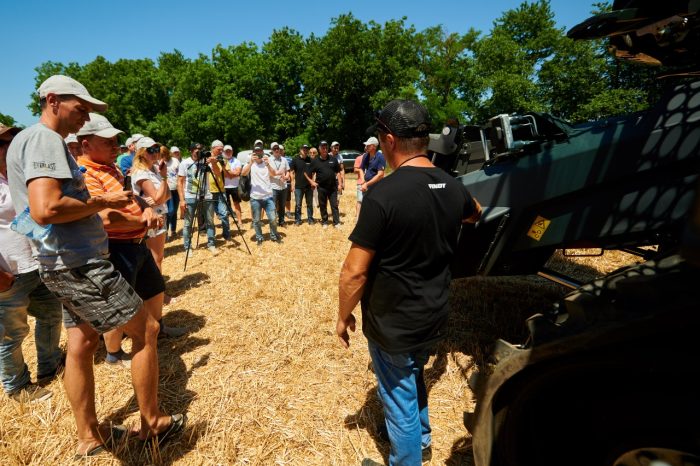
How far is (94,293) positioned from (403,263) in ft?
5.89

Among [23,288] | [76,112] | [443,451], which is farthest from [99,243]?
[443,451]

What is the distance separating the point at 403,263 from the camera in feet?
5.76

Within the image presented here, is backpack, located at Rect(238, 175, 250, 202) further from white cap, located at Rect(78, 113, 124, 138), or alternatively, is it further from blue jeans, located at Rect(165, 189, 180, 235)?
white cap, located at Rect(78, 113, 124, 138)

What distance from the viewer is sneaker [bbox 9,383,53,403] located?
2.90m

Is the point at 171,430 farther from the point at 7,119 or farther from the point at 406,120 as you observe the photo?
the point at 7,119

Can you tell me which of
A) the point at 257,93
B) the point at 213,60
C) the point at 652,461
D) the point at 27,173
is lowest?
the point at 652,461

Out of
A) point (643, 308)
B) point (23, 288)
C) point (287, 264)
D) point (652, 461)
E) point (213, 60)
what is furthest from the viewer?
point (213, 60)

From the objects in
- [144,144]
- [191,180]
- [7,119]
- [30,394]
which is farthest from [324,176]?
[7,119]

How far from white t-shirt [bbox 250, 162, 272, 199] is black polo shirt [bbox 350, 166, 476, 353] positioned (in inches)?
241

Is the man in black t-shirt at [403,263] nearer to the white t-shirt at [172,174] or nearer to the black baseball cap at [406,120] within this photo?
the black baseball cap at [406,120]

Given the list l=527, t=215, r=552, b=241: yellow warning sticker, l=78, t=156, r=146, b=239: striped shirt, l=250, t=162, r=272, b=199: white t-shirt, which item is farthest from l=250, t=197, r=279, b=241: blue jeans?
l=527, t=215, r=552, b=241: yellow warning sticker

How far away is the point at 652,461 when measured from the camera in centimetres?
128

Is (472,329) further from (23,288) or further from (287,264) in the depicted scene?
(23,288)

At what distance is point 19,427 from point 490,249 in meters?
3.96
